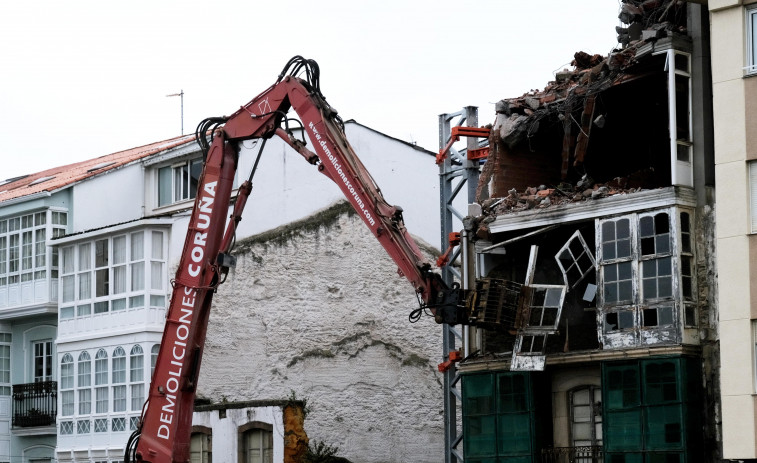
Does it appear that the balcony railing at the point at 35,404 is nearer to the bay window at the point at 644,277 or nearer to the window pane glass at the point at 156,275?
the window pane glass at the point at 156,275

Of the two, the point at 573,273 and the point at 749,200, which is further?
the point at 573,273

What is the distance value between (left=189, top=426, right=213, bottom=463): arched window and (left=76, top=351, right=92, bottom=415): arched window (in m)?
5.01

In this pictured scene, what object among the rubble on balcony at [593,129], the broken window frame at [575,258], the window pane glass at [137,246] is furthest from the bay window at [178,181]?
the broken window frame at [575,258]

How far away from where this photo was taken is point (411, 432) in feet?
105

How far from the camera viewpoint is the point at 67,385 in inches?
1497

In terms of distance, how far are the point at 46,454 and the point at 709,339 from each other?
74.2ft

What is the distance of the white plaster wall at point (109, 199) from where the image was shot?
1559 inches

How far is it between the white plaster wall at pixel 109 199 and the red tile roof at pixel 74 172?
259 mm

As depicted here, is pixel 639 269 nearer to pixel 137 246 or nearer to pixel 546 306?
pixel 546 306

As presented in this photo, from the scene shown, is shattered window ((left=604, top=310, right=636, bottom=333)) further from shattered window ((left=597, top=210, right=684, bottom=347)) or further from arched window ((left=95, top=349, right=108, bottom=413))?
arched window ((left=95, top=349, right=108, bottom=413))

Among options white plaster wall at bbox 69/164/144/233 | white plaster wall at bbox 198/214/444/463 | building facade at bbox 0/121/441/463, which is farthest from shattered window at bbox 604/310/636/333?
white plaster wall at bbox 69/164/144/233

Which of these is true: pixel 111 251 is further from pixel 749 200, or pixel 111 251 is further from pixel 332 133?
pixel 749 200

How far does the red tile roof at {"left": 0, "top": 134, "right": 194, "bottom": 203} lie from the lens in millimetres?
40125

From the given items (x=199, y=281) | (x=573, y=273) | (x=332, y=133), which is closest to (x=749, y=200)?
(x=573, y=273)
